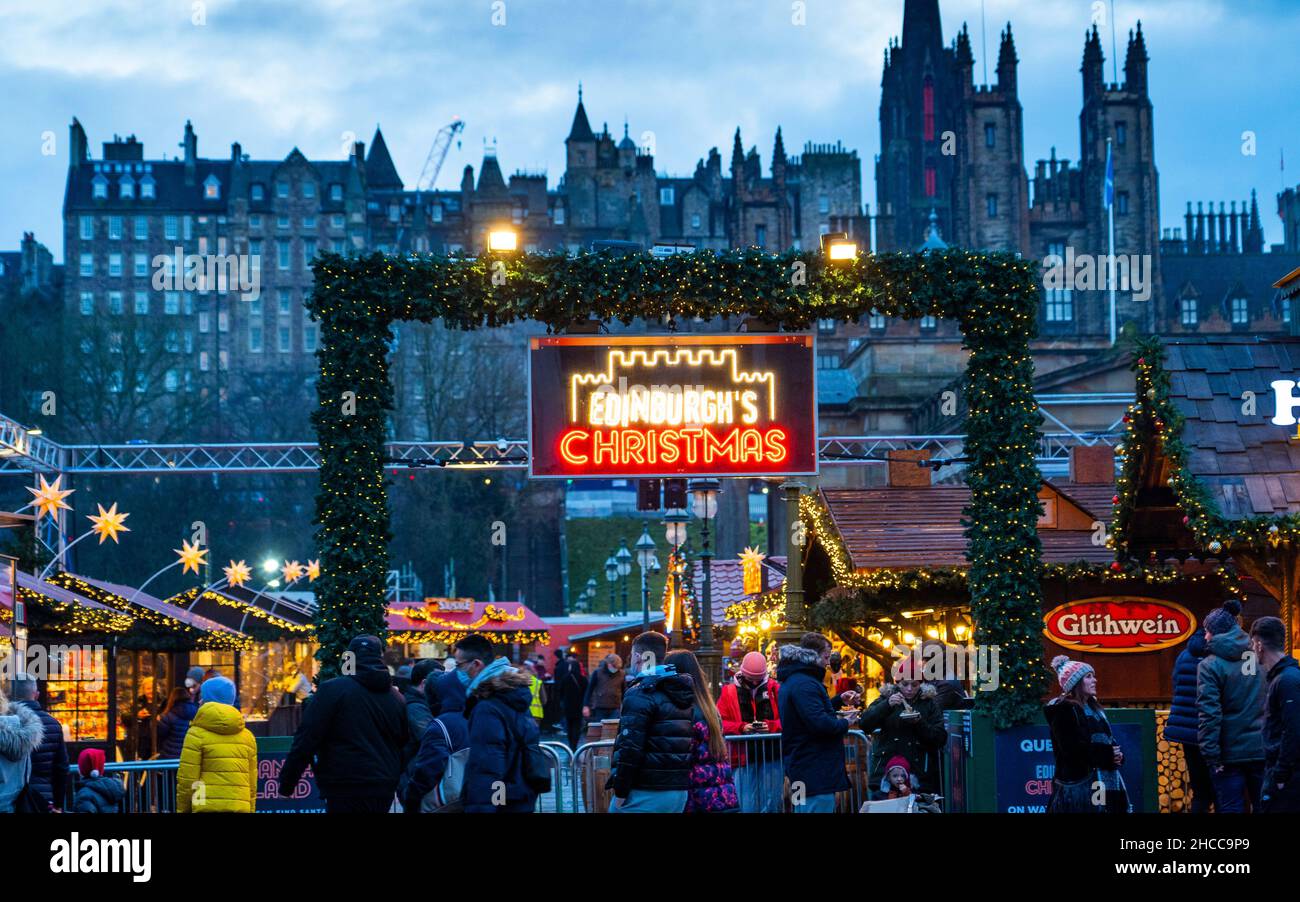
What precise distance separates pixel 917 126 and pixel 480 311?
107 meters

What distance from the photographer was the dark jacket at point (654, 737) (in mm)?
10211

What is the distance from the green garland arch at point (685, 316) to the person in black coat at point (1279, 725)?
4477mm

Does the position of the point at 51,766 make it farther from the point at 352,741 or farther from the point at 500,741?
the point at 500,741

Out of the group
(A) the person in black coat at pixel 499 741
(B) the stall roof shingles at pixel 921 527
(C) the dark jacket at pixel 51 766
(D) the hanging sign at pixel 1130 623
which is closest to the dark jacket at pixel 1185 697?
(A) the person in black coat at pixel 499 741

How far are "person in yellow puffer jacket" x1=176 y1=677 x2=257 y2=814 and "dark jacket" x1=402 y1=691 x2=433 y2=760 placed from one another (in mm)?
1313

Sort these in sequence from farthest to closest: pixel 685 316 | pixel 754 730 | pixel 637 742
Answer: pixel 685 316, pixel 754 730, pixel 637 742

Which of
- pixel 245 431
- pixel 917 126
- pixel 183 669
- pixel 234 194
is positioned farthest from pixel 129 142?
pixel 183 669

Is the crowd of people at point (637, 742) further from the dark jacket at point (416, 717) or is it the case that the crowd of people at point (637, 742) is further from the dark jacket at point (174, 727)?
the dark jacket at point (174, 727)

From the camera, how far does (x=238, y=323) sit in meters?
113

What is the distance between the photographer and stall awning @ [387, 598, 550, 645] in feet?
132

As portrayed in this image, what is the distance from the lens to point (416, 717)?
13203mm

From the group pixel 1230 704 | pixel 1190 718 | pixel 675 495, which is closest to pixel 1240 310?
pixel 675 495

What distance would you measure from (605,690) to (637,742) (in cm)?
1348
